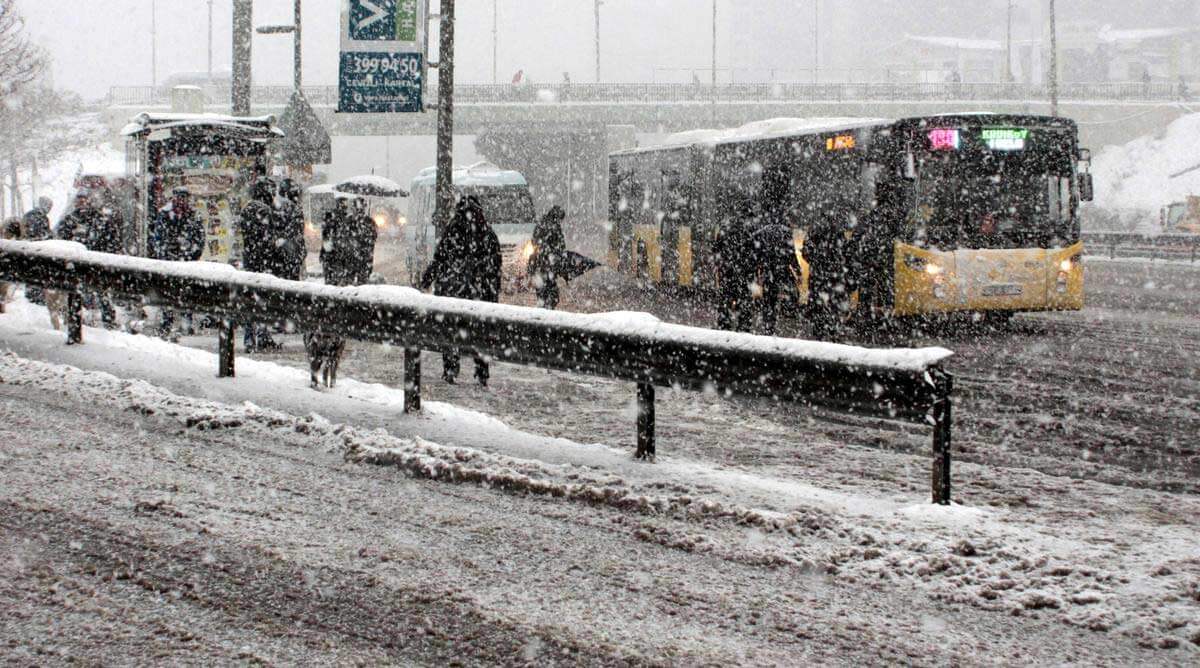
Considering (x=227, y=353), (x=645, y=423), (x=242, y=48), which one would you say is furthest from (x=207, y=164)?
(x=645, y=423)

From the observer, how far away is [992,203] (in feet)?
59.2

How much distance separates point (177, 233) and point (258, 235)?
2.53m

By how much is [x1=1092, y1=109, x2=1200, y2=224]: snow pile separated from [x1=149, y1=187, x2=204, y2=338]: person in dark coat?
52.8 m

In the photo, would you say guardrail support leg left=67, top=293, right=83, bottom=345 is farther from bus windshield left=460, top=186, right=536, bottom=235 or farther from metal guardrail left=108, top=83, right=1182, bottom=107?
metal guardrail left=108, top=83, right=1182, bottom=107

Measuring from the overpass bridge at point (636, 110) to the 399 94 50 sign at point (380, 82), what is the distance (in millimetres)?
54672

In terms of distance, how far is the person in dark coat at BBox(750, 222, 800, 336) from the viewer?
609 inches

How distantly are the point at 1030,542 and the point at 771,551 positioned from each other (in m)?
1.24

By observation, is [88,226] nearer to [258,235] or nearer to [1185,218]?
[258,235]

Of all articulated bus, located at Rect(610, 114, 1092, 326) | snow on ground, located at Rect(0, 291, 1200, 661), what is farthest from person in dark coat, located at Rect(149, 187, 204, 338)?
articulated bus, located at Rect(610, 114, 1092, 326)

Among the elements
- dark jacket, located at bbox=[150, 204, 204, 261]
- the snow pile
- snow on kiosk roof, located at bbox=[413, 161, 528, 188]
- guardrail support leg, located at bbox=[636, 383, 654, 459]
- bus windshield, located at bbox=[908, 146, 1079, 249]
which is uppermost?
the snow pile

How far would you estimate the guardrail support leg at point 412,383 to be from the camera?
8781 millimetres

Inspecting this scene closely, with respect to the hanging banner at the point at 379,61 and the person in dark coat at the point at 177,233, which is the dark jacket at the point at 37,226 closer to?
the person in dark coat at the point at 177,233

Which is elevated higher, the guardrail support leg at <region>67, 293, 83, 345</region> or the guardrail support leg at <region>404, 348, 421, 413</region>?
the guardrail support leg at <region>67, 293, 83, 345</region>

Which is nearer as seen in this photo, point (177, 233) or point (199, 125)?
point (177, 233)
